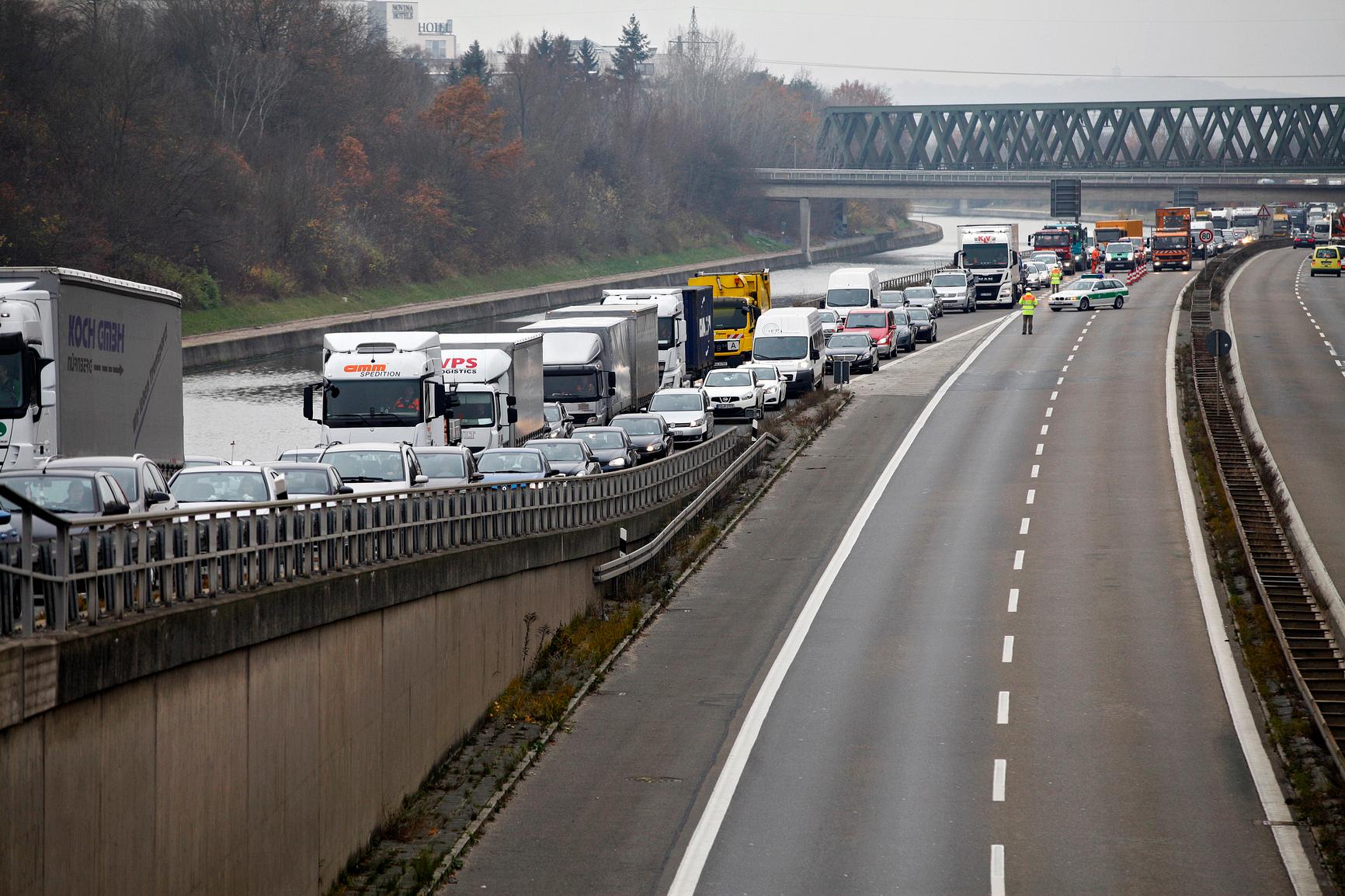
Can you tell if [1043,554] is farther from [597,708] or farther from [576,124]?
[576,124]

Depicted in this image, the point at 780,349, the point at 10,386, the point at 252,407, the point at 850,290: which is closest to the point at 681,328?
the point at 780,349

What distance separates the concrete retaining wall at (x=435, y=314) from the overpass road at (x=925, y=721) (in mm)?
40973

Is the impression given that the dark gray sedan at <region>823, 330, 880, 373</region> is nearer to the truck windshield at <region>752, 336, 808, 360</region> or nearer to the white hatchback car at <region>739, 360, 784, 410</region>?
the truck windshield at <region>752, 336, 808, 360</region>

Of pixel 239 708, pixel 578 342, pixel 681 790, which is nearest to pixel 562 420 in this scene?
pixel 578 342

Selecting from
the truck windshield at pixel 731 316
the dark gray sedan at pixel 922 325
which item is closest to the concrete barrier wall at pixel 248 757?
the truck windshield at pixel 731 316

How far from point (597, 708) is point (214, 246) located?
62476mm

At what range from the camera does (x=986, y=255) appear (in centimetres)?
8238

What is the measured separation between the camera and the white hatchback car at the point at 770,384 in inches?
1898

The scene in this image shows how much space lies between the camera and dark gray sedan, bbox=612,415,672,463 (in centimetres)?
3850

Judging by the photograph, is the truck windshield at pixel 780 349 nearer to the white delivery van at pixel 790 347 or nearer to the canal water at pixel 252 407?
the white delivery van at pixel 790 347

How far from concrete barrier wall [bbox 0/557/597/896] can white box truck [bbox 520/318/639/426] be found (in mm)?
18783

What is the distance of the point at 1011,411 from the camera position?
154ft

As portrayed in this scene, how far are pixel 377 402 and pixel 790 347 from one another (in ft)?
72.9

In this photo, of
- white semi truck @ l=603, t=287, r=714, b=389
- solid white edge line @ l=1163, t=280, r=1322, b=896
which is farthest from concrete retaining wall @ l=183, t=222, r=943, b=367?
solid white edge line @ l=1163, t=280, r=1322, b=896
